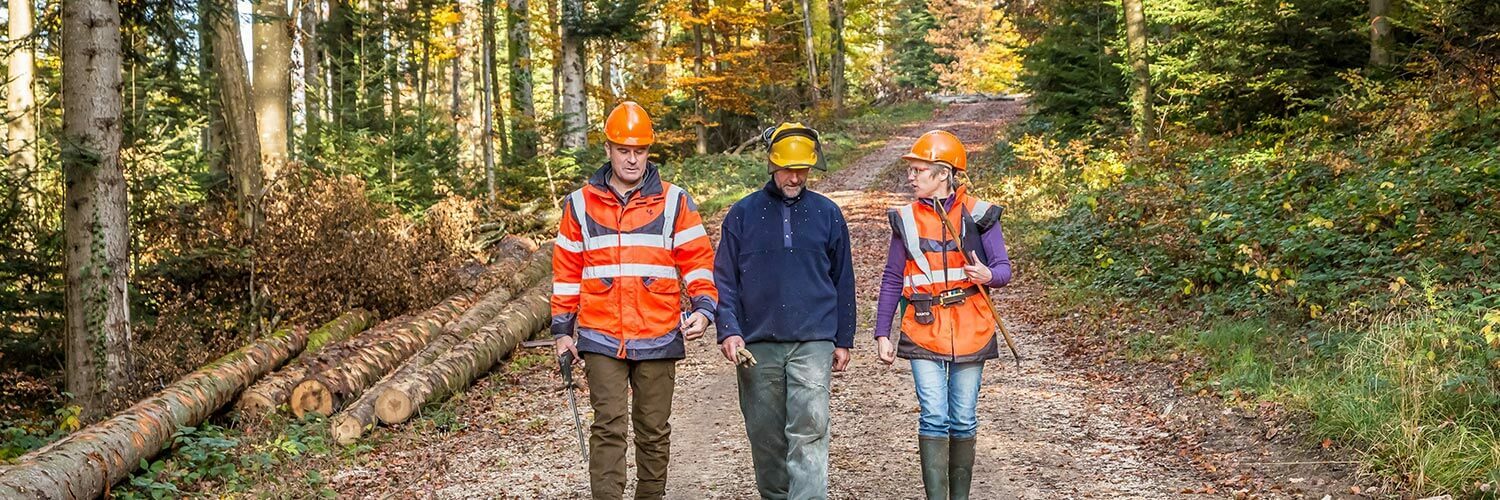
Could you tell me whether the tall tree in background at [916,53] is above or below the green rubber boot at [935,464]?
above

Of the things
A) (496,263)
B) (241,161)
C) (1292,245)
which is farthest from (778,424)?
(496,263)

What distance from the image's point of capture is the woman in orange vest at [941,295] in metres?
4.89

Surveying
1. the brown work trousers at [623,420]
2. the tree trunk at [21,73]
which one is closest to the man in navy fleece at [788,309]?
the brown work trousers at [623,420]

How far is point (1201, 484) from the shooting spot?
5.86 metres

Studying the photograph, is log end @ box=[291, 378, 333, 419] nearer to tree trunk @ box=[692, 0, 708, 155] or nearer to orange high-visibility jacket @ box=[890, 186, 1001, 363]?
orange high-visibility jacket @ box=[890, 186, 1001, 363]

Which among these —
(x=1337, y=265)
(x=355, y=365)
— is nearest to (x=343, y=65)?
(x=355, y=365)

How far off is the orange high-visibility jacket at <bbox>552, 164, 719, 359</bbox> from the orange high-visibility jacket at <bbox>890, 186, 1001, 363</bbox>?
932 millimetres

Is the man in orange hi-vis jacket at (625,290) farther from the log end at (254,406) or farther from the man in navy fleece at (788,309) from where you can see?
the log end at (254,406)

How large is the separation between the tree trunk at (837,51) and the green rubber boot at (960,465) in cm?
3471

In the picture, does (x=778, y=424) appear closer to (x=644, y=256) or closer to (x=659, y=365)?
(x=659, y=365)

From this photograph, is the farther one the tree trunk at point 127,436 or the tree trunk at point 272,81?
the tree trunk at point 272,81

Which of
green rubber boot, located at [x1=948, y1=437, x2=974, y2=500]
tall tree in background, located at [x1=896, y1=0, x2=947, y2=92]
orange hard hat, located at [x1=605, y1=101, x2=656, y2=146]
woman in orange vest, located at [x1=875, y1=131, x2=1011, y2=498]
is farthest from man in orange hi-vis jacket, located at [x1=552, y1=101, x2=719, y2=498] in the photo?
tall tree in background, located at [x1=896, y1=0, x2=947, y2=92]

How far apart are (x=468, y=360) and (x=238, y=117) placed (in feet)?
14.4

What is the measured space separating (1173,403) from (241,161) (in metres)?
9.63
